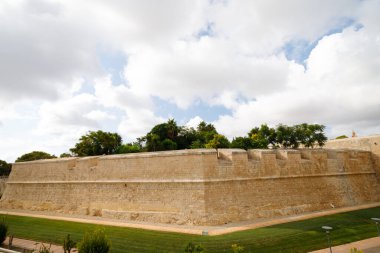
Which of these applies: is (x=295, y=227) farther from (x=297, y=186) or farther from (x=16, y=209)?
(x=16, y=209)

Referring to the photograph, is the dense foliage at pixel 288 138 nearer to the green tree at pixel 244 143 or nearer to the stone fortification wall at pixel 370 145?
the green tree at pixel 244 143

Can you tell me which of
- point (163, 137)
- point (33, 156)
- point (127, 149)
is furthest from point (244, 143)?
point (33, 156)

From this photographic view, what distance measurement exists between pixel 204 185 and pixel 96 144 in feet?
86.6

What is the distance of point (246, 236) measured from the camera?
8.76 meters

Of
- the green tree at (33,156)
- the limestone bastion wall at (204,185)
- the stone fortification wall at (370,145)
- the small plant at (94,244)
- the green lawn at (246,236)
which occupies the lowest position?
the green lawn at (246,236)

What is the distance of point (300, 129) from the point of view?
2753 cm

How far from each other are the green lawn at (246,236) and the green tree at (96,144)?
2249 cm

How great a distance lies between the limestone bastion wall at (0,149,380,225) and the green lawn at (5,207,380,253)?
1.95m

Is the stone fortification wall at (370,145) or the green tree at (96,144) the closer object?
the stone fortification wall at (370,145)

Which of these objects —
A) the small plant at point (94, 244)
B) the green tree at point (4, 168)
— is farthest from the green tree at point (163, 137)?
the small plant at point (94, 244)

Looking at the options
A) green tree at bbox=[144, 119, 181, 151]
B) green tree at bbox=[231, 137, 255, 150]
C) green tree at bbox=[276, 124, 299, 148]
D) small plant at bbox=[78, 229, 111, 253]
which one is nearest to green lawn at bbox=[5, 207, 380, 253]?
small plant at bbox=[78, 229, 111, 253]

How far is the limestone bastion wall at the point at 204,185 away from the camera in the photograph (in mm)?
11727

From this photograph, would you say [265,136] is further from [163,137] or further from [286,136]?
[163,137]

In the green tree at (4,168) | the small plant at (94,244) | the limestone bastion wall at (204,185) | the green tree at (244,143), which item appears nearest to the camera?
the small plant at (94,244)
